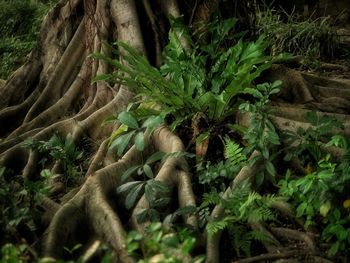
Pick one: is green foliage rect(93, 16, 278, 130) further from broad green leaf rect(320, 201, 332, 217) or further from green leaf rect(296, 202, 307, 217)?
broad green leaf rect(320, 201, 332, 217)

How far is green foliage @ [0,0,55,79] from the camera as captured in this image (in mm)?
8141

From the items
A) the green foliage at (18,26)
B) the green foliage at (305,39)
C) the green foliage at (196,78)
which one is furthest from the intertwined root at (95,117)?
the green foliage at (18,26)

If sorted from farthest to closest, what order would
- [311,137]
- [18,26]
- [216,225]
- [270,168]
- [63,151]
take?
[18,26] < [63,151] < [311,137] < [270,168] < [216,225]

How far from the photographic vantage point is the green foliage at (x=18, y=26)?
814 cm

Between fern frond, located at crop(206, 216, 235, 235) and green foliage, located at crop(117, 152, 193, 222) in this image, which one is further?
green foliage, located at crop(117, 152, 193, 222)

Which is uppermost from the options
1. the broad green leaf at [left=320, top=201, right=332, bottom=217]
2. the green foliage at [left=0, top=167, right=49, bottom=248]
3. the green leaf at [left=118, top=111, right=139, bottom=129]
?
the green leaf at [left=118, top=111, right=139, bottom=129]

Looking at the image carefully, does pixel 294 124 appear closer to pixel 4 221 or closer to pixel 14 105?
pixel 4 221

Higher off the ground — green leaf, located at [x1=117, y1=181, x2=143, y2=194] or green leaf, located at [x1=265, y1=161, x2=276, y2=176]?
green leaf, located at [x1=117, y1=181, x2=143, y2=194]

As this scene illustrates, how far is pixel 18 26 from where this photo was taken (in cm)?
955

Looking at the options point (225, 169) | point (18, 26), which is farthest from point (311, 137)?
point (18, 26)

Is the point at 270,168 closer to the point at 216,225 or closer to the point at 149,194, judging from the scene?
the point at 216,225

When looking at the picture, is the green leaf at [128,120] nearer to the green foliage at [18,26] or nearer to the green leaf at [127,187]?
the green leaf at [127,187]

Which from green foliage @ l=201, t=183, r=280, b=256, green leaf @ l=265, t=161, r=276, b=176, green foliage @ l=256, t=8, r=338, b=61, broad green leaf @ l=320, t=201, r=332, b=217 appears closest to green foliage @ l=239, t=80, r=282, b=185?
green leaf @ l=265, t=161, r=276, b=176

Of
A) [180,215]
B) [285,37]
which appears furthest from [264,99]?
[285,37]
